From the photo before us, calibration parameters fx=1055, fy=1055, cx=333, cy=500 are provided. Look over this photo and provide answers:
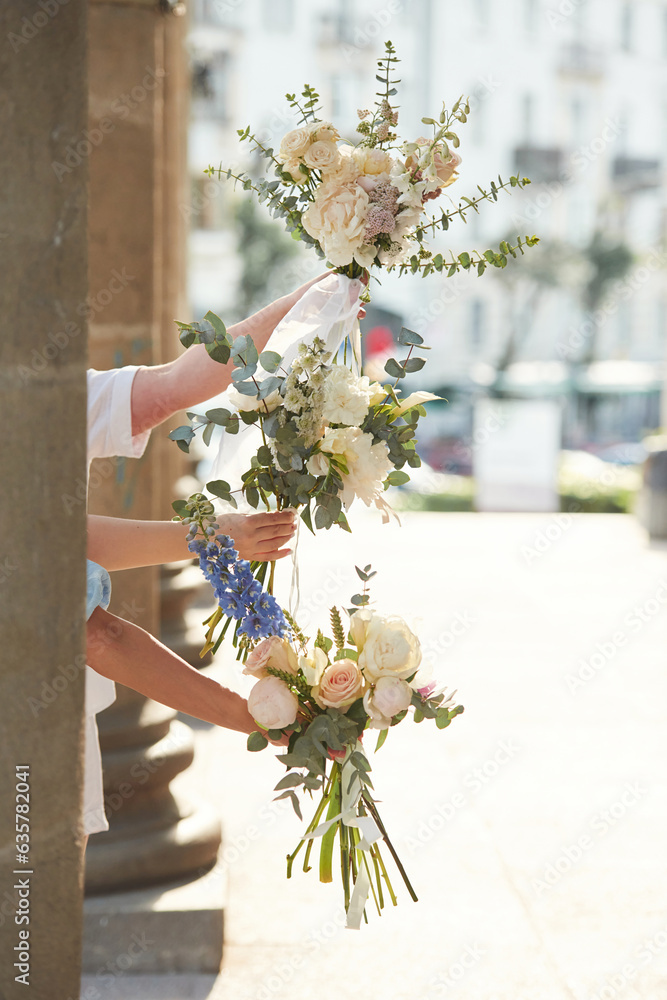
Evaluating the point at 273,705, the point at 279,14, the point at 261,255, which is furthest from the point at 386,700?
the point at 279,14

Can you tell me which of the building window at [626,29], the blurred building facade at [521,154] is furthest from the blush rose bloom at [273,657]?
the building window at [626,29]

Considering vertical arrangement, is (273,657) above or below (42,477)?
below

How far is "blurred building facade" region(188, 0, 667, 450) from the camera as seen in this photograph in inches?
1367

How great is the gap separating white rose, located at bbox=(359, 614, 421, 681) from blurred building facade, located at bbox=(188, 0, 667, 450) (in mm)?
29689

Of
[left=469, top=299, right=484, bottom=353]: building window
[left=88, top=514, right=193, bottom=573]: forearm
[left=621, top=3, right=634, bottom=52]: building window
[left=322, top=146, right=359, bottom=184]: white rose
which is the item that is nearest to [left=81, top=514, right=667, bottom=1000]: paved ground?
[left=88, top=514, right=193, bottom=573]: forearm

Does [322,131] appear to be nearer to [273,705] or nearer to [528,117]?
[273,705]

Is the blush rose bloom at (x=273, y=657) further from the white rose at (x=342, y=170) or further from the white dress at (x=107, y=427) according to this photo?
the white rose at (x=342, y=170)

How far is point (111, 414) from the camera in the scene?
2.22 m

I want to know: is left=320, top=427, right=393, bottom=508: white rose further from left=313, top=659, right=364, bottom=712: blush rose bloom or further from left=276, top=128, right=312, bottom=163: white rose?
left=276, top=128, right=312, bottom=163: white rose

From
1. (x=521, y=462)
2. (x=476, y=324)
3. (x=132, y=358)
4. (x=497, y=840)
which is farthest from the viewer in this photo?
(x=476, y=324)

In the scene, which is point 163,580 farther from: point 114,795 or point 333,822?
point 333,822

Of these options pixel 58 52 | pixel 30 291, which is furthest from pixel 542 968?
pixel 58 52

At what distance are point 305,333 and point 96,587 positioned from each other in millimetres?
641

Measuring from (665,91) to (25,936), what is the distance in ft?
149
